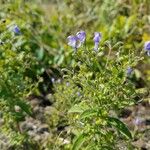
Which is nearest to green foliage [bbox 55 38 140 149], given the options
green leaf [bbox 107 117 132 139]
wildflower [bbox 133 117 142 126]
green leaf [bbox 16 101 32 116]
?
green leaf [bbox 107 117 132 139]

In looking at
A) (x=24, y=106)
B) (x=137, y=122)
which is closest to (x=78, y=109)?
(x=24, y=106)

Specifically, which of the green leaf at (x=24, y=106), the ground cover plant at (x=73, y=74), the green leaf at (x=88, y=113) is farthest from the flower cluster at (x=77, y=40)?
the green leaf at (x=24, y=106)

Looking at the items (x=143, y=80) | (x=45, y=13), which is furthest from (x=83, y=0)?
(x=143, y=80)

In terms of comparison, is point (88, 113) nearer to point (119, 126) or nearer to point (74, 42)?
point (119, 126)

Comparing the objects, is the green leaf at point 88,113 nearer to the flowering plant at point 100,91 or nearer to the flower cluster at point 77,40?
the flowering plant at point 100,91

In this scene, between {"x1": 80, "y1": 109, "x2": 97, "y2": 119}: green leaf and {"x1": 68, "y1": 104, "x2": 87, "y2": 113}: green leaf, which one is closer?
{"x1": 80, "y1": 109, "x2": 97, "y2": 119}: green leaf

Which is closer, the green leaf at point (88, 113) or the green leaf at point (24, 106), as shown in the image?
the green leaf at point (88, 113)

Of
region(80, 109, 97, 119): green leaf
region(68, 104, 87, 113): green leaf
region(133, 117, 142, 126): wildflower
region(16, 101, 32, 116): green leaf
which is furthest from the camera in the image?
region(133, 117, 142, 126): wildflower

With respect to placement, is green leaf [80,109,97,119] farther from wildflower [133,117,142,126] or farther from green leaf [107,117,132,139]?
wildflower [133,117,142,126]

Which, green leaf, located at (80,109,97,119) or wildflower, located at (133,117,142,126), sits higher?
green leaf, located at (80,109,97,119)
